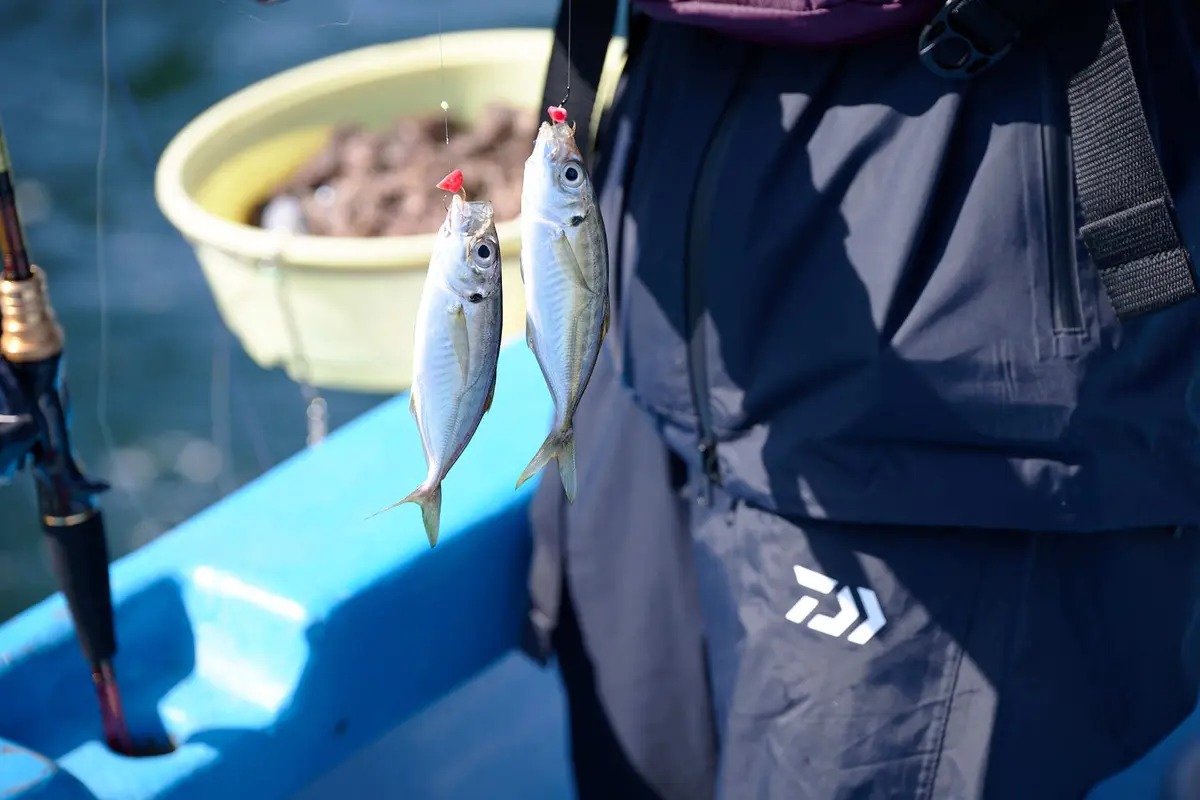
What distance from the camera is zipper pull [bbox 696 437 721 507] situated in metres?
1.22

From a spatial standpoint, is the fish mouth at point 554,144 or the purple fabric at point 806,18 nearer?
the fish mouth at point 554,144

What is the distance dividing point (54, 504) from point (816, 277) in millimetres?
875

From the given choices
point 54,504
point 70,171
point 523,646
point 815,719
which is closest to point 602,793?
point 523,646

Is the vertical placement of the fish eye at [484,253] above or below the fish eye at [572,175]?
below

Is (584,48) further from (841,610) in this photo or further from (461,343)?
(841,610)

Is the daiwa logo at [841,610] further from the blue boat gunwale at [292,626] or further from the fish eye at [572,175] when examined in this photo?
the blue boat gunwale at [292,626]

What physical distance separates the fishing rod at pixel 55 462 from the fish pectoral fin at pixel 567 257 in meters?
0.59

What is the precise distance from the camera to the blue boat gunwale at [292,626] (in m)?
1.49

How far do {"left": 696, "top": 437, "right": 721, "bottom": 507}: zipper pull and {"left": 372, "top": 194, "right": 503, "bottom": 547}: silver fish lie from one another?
0.38m

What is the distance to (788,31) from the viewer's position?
42.0 inches

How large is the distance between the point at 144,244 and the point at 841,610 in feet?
17.5

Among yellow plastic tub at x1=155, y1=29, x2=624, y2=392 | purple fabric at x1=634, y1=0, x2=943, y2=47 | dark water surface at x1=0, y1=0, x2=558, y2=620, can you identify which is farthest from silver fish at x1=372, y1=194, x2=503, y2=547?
dark water surface at x1=0, y1=0, x2=558, y2=620

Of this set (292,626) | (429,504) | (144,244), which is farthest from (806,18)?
(144,244)

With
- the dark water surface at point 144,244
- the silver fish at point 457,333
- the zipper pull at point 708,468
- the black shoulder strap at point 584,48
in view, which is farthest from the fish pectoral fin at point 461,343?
the dark water surface at point 144,244
